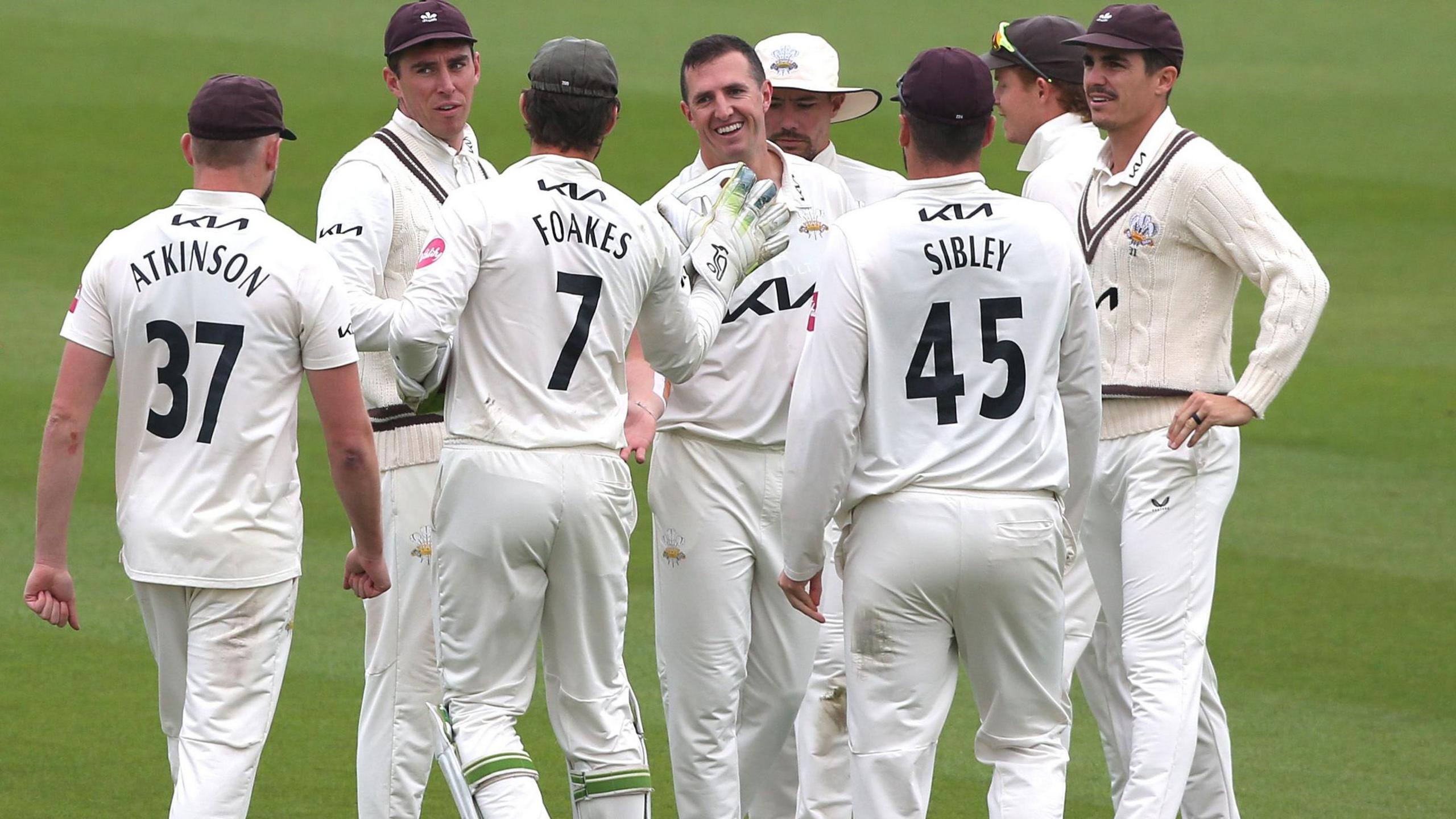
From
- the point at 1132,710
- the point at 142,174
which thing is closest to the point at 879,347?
the point at 1132,710

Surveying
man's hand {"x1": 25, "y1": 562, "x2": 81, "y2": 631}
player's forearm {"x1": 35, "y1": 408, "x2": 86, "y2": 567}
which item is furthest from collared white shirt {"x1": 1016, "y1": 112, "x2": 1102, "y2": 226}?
man's hand {"x1": 25, "y1": 562, "x2": 81, "y2": 631}

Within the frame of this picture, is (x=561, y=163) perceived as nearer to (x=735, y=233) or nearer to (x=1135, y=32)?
(x=735, y=233)

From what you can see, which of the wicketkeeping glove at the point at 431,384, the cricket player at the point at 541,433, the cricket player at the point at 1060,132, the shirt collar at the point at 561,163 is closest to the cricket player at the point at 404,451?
the wicketkeeping glove at the point at 431,384

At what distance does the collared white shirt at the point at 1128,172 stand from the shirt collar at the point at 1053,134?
2.04 feet

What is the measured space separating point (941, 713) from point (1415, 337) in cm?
1184

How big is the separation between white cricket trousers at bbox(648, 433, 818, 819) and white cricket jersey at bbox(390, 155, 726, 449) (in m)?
0.66

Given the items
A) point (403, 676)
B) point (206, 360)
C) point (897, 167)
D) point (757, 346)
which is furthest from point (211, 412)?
point (897, 167)

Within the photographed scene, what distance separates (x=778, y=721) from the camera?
219 inches

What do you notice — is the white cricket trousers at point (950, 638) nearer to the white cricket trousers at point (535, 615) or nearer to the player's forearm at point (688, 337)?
the white cricket trousers at point (535, 615)

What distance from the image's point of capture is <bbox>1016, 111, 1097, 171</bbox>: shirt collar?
20.5 ft

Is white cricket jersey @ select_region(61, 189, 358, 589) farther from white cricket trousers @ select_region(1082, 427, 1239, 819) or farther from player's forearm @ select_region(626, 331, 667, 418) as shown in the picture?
white cricket trousers @ select_region(1082, 427, 1239, 819)

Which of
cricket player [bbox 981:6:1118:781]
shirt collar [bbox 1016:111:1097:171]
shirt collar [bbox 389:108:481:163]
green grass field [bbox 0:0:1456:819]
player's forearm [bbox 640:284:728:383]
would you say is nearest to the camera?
player's forearm [bbox 640:284:728:383]

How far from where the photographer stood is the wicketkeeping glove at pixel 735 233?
5145 mm

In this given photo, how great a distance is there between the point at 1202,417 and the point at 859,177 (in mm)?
1489
